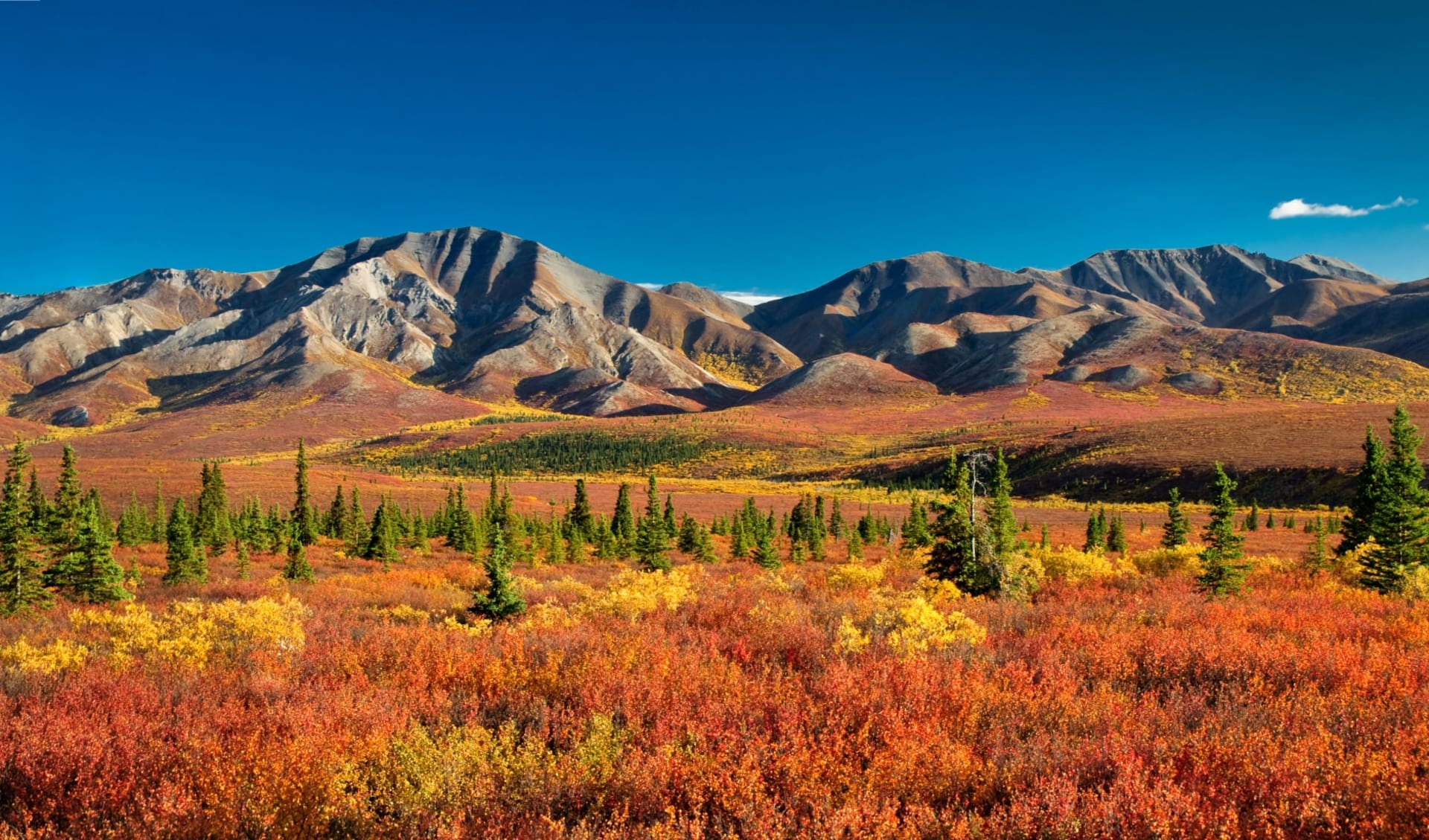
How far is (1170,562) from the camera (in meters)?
19.8

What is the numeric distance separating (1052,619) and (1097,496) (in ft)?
281

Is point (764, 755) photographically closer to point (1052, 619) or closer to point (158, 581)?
point (1052, 619)

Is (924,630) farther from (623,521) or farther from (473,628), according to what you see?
(623,521)

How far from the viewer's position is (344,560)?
105 ft

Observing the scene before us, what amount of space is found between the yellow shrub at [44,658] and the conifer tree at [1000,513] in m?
19.9

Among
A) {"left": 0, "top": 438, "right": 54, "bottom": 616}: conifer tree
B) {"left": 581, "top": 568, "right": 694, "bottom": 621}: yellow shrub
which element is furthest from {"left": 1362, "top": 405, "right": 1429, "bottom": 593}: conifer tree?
{"left": 0, "top": 438, "right": 54, "bottom": 616}: conifer tree

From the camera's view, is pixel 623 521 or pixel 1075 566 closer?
pixel 1075 566

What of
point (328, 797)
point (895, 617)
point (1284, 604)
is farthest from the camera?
point (1284, 604)

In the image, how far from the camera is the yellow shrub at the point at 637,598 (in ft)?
36.6

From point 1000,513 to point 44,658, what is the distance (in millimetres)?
22352

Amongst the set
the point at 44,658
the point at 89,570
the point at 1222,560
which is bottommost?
the point at 89,570

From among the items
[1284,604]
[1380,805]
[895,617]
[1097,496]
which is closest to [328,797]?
[1380,805]

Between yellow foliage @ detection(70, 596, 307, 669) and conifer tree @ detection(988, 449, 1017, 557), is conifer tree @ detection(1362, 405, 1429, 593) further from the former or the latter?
yellow foliage @ detection(70, 596, 307, 669)

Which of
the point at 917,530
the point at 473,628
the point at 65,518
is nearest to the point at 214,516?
the point at 65,518
